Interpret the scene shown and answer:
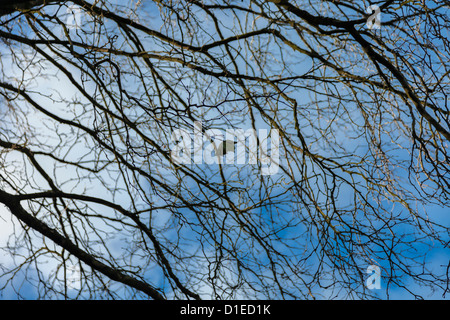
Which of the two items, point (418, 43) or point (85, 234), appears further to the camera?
point (85, 234)

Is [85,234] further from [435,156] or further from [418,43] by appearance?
[418,43]

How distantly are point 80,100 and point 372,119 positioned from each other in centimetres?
299

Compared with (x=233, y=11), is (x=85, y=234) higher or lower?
lower

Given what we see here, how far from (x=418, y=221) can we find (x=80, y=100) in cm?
349

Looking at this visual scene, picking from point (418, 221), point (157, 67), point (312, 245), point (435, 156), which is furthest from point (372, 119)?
point (157, 67)

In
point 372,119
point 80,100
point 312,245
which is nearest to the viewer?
point 312,245
